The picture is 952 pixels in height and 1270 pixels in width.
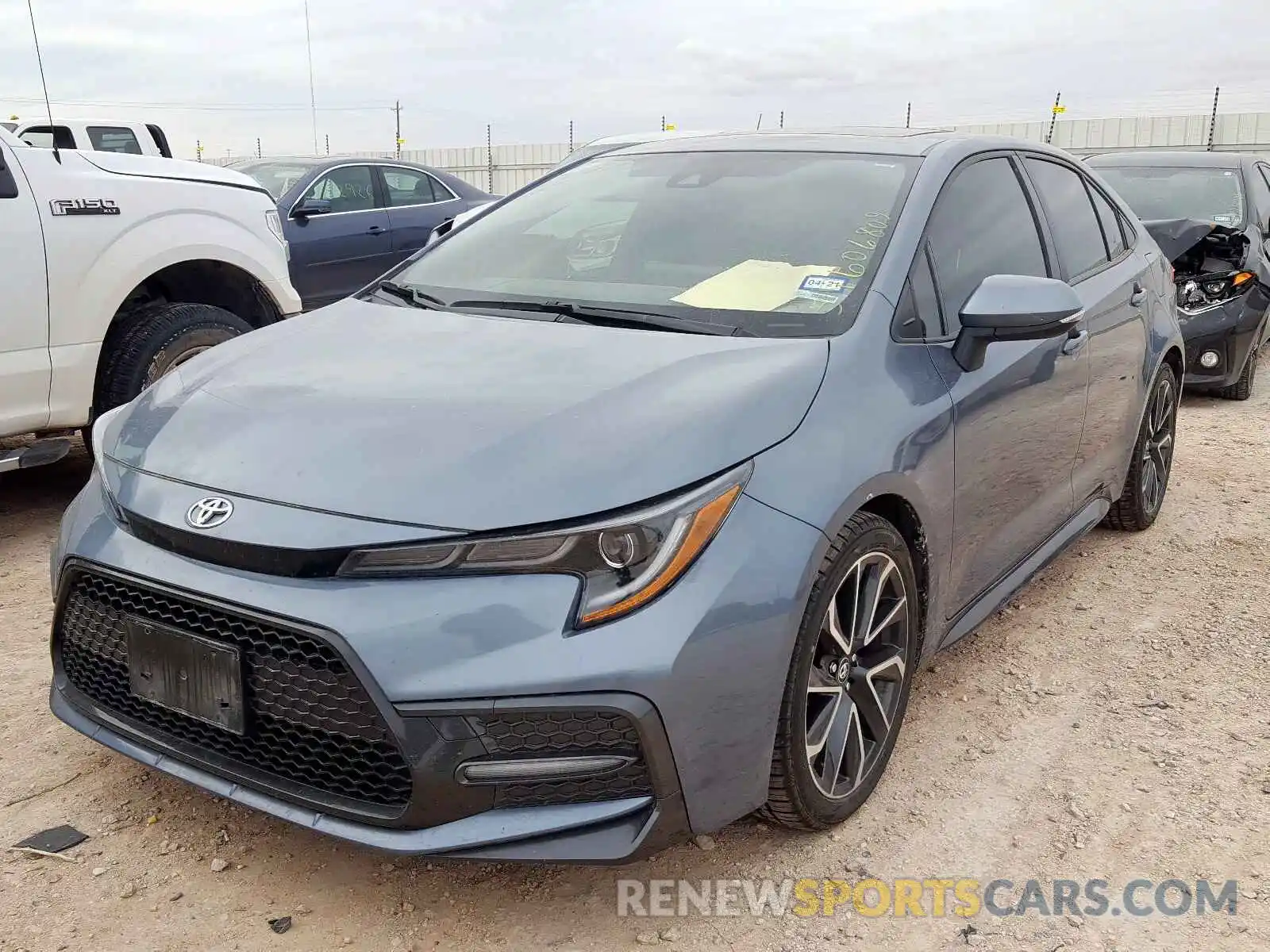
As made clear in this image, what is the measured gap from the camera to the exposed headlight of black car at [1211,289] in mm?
7180

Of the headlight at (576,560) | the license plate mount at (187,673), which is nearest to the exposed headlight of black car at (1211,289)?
the headlight at (576,560)

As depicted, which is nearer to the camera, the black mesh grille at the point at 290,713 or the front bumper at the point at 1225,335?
the black mesh grille at the point at 290,713

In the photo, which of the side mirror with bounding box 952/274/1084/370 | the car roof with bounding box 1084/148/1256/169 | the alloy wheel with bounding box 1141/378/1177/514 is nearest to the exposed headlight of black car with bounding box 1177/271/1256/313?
the car roof with bounding box 1084/148/1256/169

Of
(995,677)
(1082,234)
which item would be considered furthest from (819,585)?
(1082,234)

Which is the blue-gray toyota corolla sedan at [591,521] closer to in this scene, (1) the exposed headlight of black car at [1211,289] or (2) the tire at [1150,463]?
(2) the tire at [1150,463]

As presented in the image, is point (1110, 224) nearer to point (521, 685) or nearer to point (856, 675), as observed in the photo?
point (856, 675)

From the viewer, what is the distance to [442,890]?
2318 millimetres

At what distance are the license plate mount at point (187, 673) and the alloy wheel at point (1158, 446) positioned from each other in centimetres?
368

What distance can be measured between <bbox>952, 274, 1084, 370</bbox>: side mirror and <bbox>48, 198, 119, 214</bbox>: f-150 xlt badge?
3.36 metres

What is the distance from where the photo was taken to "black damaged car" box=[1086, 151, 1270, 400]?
714cm

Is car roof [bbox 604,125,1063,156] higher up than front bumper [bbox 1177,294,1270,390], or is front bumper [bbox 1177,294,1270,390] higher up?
car roof [bbox 604,125,1063,156]

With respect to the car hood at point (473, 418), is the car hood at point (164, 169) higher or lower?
higher

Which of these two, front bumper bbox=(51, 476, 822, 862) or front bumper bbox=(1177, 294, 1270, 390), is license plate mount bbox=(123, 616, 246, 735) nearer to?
front bumper bbox=(51, 476, 822, 862)

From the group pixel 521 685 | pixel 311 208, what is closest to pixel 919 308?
pixel 521 685
